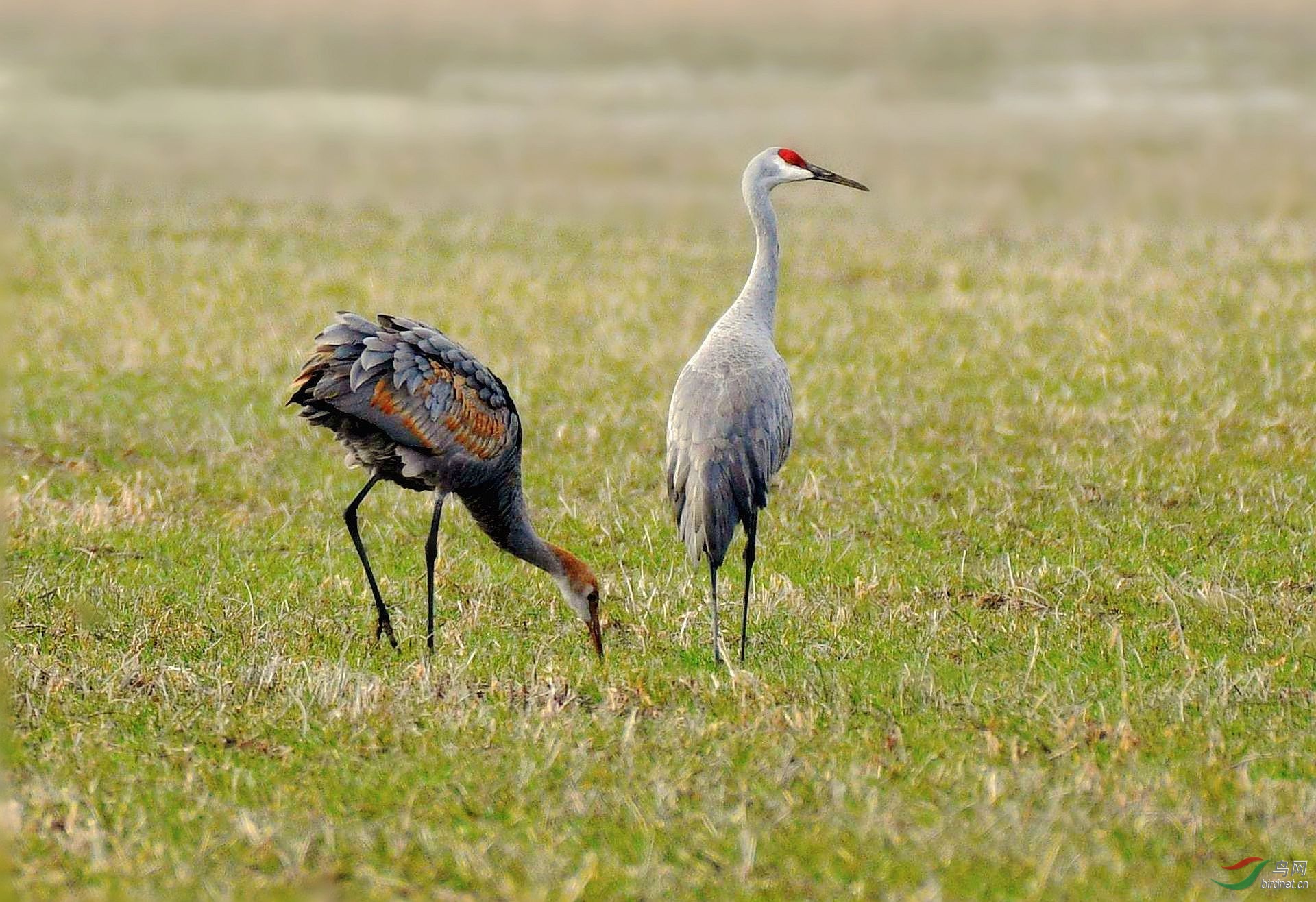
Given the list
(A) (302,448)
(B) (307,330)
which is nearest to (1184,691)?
(A) (302,448)

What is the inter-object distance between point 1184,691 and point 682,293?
35.4 feet

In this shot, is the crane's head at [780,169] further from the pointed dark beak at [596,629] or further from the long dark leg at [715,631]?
the pointed dark beak at [596,629]

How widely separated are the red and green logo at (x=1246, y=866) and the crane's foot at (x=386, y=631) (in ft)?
11.4

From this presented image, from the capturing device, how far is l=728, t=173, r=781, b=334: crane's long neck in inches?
286

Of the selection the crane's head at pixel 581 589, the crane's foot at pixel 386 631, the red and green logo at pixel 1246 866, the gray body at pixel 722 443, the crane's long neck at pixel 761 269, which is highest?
the crane's long neck at pixel 761 269

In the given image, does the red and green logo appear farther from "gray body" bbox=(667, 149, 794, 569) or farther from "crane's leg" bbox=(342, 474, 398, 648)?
"crane's leg" bbox=(342, 474, 398, 648)

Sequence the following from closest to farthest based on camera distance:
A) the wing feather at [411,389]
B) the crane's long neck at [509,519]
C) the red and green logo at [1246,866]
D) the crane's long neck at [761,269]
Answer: the red and green logo at [1246,866], the wing feather at [411,389], the crane's long neck at [509,519], the crane's long neck at [761,269]

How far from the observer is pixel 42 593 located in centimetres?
678

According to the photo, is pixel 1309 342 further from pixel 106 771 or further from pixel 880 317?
pixel 106 771

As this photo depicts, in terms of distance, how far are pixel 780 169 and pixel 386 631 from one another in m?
3.07

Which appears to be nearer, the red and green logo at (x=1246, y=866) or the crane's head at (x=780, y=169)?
the red and green logo at (x=1246, y=866)

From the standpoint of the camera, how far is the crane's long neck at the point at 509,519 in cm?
684

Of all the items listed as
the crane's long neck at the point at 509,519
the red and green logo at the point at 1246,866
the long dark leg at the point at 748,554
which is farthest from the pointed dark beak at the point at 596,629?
the red and green logo at the point at 1246,866

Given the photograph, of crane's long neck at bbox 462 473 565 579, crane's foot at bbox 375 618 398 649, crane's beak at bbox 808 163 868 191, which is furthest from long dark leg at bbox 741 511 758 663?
crane's beak at bbox 808 163 868 191
